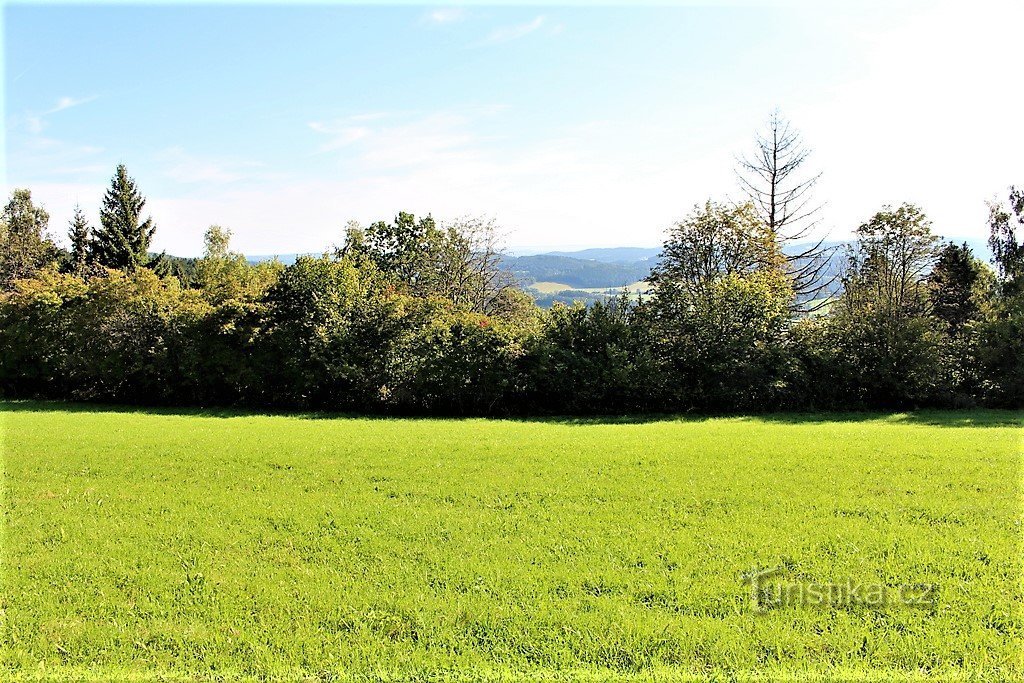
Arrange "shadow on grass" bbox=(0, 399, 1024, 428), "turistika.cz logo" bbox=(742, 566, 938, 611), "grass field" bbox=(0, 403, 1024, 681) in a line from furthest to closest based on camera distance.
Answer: "shadow on grass" bbox=(0, 399, 1024, 428)
"turistika.cz logo" bbox=(742, 566, 938, 611)
"grass field" bbox=(0, 403, 1024, 681)

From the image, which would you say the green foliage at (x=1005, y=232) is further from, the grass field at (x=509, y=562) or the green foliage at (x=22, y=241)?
the green foliage at (x=22, y=241)

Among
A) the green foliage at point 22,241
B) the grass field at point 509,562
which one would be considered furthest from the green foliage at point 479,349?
the green foliage at point 22,241

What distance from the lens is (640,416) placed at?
56.5 ft

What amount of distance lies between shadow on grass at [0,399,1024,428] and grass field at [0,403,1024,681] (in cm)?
550

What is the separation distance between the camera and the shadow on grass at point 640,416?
15586 mm

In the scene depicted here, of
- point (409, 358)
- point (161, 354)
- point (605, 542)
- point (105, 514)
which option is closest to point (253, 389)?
point (161, 354)

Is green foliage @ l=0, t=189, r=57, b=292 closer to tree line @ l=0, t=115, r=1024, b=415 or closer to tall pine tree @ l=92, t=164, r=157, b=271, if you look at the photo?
tall pine tree @ l=92, t=164, r=157, b=271

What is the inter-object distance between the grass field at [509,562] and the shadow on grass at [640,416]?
18.0 feet

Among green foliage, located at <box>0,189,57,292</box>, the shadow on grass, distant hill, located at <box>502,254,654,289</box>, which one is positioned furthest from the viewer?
distant hill, located at <box>502,254,654,289</box>

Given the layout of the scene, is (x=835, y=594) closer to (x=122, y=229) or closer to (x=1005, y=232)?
(x=1005, y=232)

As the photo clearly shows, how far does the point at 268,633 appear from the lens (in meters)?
4.75

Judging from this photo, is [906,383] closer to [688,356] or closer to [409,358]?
[688,356]

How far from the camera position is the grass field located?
445 centimetres

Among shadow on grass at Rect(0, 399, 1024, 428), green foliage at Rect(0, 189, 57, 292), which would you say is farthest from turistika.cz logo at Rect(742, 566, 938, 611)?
green foliage at Rect(0, 189, 57, 292)
